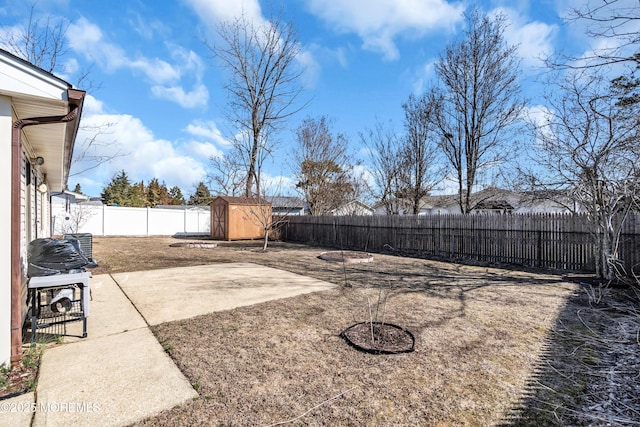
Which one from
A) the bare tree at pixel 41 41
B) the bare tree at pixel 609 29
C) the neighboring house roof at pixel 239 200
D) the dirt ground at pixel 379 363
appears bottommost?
the dirt ground at pixel 379 363

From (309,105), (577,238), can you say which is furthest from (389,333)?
(309,105)

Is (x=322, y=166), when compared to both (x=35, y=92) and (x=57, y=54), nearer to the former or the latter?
(x=57, y=54)

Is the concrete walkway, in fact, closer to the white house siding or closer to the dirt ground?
the dirt ground

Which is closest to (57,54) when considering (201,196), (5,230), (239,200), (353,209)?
(239,200)

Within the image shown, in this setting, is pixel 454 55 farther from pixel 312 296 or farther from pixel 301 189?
pixel 312 296

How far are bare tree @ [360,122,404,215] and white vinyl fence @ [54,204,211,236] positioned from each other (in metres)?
12.8

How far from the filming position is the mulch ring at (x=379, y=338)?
3031mm

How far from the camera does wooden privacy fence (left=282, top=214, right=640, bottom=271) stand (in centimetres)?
752

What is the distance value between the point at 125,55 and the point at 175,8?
2078mm

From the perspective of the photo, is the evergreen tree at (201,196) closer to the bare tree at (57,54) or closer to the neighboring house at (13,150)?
the bare tree at (57,54)

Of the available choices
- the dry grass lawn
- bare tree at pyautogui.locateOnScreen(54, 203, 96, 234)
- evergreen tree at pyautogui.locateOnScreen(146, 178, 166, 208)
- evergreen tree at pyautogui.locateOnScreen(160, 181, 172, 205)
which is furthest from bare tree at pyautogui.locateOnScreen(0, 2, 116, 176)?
evergreen tree at pyautogui.locateOnScreen(160, 181, 172, 205)

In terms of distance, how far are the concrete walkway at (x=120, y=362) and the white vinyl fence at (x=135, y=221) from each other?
14099mm

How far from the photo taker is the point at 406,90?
15656 millimetres

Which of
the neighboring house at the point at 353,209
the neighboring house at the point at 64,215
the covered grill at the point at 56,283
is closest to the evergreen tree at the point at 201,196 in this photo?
the neighboring house at the point at 64,215
